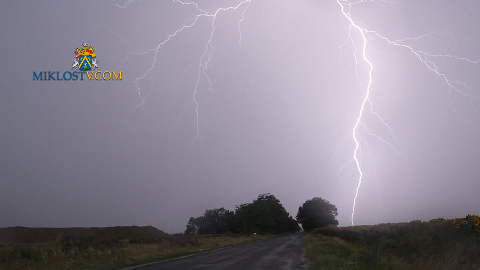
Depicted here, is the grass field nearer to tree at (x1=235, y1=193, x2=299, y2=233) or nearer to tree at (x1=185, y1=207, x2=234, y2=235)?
tree at (x1=235, y1=193, x2=299, y2=233)

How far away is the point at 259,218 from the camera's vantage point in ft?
342

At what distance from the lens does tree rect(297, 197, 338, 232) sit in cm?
12531

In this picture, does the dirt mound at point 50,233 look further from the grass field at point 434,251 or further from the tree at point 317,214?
the tree at point 317,214

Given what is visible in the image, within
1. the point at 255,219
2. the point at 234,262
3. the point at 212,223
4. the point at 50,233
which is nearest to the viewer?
the point at 234,262

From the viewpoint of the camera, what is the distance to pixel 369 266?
13.9 m

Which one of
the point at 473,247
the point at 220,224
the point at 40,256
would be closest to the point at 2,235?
the point at 40,256

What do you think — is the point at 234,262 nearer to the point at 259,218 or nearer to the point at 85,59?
the point at 85,59

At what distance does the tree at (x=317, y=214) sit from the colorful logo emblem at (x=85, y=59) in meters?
109

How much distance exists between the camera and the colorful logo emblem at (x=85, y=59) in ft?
90.8

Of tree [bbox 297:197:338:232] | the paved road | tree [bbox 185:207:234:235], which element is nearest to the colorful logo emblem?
the paved road

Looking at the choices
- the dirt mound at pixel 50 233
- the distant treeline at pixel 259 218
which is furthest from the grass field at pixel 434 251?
the distant treeline at pixel 259 218

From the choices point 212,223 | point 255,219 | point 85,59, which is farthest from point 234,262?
point 212,223

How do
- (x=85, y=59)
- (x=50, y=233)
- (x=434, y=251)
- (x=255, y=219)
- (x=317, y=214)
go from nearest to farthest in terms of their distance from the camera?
(x=434, y=251), (x=85, y=59), (x=50, y=233), (x=255, y=219), (x=317, y=214)

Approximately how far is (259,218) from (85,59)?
274ft
